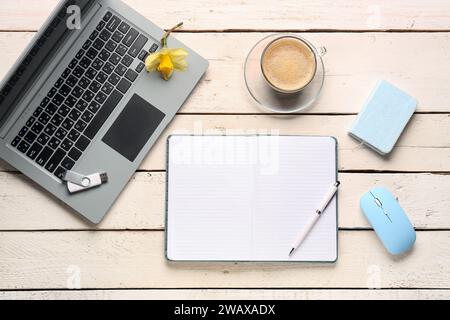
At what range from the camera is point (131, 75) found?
40.5 inches

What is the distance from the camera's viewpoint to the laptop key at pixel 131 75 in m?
1.03

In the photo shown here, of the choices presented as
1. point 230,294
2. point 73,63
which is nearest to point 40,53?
point 73,63

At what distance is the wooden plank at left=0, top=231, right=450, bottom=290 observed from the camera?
1025mm

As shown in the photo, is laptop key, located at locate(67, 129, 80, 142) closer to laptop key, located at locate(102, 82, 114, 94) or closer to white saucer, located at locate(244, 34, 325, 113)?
laptop key, located at locate(102, 82, 114, 94)

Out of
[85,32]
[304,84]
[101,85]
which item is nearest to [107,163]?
[101,85]

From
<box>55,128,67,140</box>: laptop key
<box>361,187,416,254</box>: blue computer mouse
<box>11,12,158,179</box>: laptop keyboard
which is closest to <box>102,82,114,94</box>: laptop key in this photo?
<box>11,12,158,179</box>: laptop keyboard

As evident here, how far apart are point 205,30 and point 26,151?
0.39 m

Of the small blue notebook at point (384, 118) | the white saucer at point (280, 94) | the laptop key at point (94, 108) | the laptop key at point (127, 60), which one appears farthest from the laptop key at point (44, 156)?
the small blue notebook at point (384, 118)

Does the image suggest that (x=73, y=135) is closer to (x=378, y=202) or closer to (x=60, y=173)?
(x=60, y=173)

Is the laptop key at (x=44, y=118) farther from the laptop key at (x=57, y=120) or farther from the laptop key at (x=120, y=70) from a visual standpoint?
the laptop key at (x=120, y=70)

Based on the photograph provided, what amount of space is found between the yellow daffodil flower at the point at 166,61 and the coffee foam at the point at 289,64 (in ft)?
0.48

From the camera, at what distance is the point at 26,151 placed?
1.00 meters
